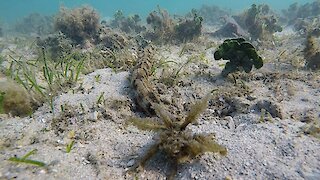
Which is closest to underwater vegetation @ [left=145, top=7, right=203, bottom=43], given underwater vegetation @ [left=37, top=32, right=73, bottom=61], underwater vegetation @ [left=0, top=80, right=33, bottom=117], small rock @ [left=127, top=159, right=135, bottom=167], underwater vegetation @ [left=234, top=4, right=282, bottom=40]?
underwater vegetation @ [left=234, top=4, right=282, bottom=40]

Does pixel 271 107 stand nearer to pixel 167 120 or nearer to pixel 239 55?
pixel 239 55

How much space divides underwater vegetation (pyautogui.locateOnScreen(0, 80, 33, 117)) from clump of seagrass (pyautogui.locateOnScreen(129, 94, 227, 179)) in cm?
194

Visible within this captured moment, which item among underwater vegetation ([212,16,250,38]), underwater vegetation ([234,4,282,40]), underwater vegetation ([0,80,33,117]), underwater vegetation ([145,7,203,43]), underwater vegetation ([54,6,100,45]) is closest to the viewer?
underwater vegetation ([0,80,33,117])

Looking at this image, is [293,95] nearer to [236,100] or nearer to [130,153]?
[236,100]

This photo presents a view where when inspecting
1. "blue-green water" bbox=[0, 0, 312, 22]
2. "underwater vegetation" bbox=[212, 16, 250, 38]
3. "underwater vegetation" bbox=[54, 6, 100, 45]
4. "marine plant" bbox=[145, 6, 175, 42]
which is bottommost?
"underwater vegetation" bbox=[54, 6, 100, 45]

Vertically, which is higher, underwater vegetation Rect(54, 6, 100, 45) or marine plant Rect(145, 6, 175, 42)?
marine plant Rect(145, 6, 175, 42)

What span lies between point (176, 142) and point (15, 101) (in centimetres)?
267

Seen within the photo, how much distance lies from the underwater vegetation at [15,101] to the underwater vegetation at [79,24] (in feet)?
16.3

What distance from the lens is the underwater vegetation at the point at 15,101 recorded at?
3.71 meters

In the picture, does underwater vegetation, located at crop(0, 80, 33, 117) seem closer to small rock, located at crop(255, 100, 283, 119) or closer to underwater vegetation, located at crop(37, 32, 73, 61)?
small rock, located at crop(255, 100, 283, 119)

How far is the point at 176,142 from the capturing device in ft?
8.75

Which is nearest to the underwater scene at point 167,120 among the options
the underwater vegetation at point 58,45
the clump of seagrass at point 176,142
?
the clump of seagrass at point 176,142

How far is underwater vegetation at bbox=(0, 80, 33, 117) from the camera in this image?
3.71 m

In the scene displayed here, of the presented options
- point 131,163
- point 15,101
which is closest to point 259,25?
point 131,163
